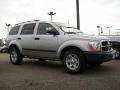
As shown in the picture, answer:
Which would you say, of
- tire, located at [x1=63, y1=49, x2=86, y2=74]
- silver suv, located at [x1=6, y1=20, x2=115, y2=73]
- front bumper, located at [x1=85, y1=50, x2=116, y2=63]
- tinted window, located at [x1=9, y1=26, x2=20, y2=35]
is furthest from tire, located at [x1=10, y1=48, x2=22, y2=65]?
front bumper, located at [x1=85, y1=50, x2=116, y2=63]

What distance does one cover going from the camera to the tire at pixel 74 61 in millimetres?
7336

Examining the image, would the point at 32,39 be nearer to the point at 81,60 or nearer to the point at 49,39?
the point at 49,39

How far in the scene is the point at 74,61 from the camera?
753 cm

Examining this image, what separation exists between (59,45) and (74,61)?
908 millimetres

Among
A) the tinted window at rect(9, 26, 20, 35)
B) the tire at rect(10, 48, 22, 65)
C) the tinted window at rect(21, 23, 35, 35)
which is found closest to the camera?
the tinted window at rect(21, 23, 35, 35)

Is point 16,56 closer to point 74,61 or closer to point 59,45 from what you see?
point 59,45

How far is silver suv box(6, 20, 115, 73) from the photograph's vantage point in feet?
23.9

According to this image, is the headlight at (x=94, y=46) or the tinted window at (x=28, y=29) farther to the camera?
the tinted window at (x=28, y=29)

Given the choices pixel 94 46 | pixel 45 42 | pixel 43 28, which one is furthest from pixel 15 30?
pixel 94 46

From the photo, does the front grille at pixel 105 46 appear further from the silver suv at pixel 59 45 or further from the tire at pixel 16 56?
the tire at pixel 16 56

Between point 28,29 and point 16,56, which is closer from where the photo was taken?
point 28,29

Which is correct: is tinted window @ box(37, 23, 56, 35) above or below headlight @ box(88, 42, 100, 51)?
above

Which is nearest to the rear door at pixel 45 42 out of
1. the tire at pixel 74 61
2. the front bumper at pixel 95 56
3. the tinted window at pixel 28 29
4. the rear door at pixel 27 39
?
the rear door at pixel 27 39

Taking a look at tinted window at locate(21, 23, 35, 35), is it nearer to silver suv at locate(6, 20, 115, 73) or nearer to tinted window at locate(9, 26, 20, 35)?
silver suv at locate(6, 20, 115, 73)
